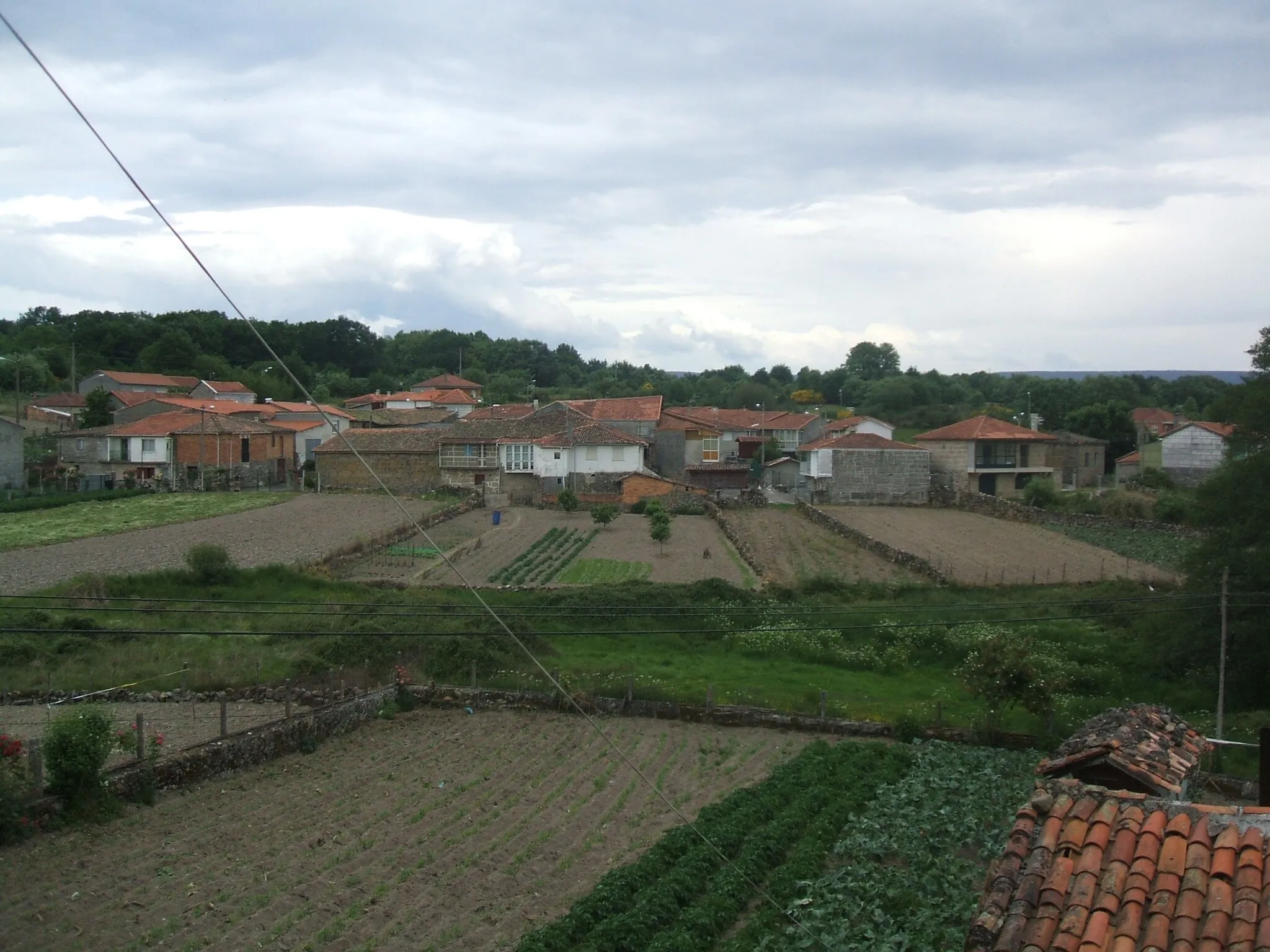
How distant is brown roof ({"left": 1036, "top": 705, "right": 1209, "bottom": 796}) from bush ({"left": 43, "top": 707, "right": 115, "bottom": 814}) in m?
11.4

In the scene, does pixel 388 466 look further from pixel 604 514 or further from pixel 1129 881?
pixel 1129 881

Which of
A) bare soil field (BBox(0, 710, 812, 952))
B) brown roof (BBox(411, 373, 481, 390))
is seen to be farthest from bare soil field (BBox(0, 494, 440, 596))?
brown roof (BBox(411, 373, 481, 390))

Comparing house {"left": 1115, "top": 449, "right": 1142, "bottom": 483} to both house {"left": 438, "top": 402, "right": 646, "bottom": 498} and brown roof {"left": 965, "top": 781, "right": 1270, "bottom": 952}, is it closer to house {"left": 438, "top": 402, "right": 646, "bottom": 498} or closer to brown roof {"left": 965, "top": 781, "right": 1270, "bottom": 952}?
house {"left": 438, "top": 402, "right": 646, "bottom": 498}

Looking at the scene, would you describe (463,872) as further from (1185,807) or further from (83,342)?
(83,342)

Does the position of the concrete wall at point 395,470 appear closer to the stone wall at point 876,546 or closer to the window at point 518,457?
the window at point 518,457

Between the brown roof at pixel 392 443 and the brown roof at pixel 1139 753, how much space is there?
140ft

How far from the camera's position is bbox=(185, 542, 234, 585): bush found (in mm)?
27719

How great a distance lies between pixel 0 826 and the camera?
41.1 ft

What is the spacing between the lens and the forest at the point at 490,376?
280 ft

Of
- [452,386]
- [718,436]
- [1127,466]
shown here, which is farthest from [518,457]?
[452,386]

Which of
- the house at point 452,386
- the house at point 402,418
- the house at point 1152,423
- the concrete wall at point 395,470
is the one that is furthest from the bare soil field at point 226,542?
the house at point 452,386

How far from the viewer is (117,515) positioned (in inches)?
1623

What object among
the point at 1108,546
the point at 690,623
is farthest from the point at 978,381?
the point at 690,623

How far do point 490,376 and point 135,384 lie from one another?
51.2 metres
